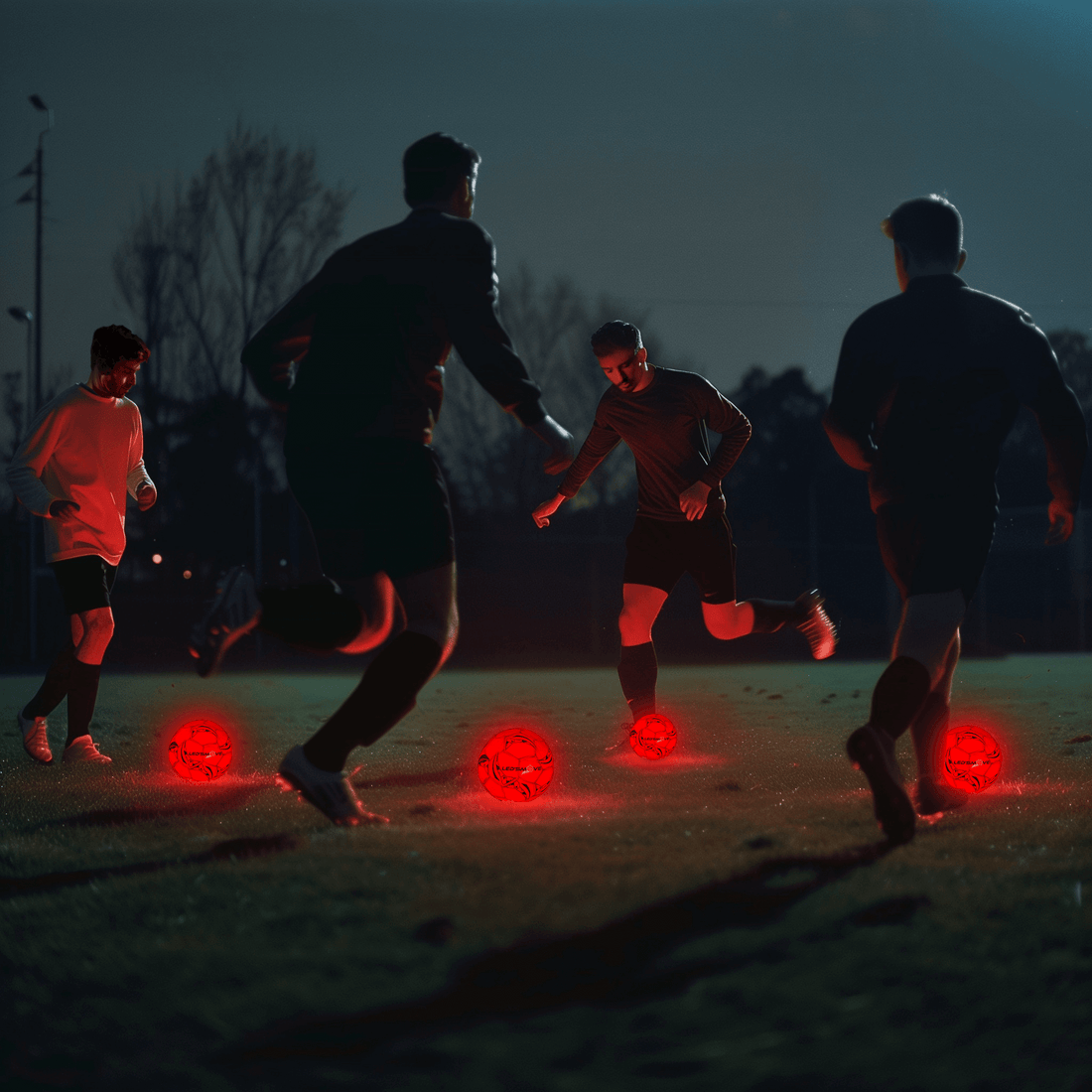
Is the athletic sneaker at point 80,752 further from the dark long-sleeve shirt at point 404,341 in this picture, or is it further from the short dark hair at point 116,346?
the dark long-sleeve shirt at point 404,341

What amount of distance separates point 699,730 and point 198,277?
16353 mm

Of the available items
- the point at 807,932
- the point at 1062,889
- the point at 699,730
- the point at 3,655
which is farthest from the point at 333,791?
the point at 3,655

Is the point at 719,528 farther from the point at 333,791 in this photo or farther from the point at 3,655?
the point at 3,655

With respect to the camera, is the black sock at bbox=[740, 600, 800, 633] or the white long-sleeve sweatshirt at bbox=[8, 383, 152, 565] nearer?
the white long-sleeve sweatshirt at bbox=[8, 383, 152, 565]

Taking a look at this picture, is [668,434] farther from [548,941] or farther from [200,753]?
[548,941]

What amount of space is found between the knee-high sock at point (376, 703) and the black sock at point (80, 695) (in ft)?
7.98

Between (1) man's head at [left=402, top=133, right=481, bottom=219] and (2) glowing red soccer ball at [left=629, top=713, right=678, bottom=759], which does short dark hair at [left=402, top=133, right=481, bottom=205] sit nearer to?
(1) man's head at [left=402, top=133, right=481, bottom=219]

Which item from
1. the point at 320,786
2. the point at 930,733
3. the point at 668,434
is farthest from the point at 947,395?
the point at 320,786

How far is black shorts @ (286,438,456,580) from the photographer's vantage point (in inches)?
124

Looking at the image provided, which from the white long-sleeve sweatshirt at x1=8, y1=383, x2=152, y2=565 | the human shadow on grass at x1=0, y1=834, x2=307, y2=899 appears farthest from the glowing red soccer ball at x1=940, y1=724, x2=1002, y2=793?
the white long-sleeve sweatshirt at x1=8, y1=383, x2=152, y2=565

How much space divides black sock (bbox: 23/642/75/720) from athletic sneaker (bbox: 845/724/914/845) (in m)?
3.83

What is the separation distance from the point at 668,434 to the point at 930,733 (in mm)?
1880

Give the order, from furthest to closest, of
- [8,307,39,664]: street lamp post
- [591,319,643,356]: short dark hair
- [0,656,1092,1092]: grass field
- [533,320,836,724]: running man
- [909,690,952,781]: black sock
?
[8,307,39,664]: street lamp post < [533,320,836,724]: running man < [591,319,643,356]: short dark hair < [909,690,952,781]: black sock < [0,656,1092,1092]: grass field

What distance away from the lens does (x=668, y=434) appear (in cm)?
483
